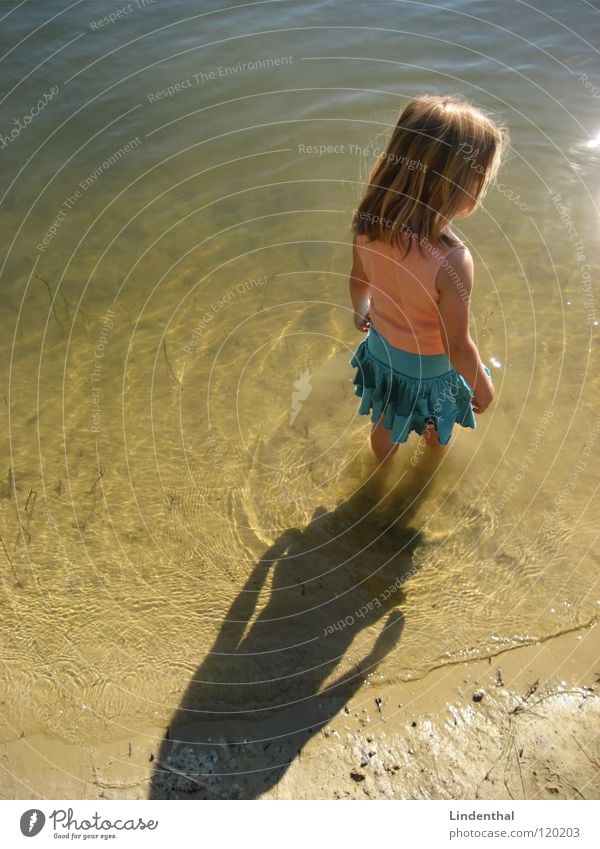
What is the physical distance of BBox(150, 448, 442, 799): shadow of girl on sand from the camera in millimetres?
2760

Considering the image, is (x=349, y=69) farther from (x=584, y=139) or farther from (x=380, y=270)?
(x=380, y=270)

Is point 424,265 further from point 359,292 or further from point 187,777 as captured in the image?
point 187,777

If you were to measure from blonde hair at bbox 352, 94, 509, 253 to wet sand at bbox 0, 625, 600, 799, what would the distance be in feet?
5.90

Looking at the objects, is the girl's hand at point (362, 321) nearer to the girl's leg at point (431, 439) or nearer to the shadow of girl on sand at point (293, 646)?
the girl's leg at point (431, 439)

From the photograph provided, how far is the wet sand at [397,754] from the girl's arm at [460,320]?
4.01 feet

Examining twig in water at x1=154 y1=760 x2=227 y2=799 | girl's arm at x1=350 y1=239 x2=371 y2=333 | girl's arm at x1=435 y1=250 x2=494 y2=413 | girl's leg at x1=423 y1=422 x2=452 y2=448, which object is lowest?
twig in water at x1=154 y1=760 x2=227 y2=799

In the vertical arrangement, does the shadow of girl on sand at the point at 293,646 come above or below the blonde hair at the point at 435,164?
below

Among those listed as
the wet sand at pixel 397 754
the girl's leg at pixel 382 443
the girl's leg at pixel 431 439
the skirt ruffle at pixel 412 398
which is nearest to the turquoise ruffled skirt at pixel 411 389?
the skirt ruffle at pixel 412 398

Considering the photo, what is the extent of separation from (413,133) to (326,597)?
6.54 ft

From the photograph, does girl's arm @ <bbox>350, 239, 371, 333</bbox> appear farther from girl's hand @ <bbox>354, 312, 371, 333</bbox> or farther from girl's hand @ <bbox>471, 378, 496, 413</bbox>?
girl's hand @ <bbox>471, 378, 496, 413</bbox>

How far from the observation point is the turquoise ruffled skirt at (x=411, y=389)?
313cm

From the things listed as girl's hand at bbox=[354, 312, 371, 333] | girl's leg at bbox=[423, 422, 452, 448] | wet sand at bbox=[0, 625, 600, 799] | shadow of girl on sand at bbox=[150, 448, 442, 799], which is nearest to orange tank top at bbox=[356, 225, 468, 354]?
girl's hand at bbox=[354, 312, 371, 333]

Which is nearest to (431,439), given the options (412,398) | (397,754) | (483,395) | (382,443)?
(382,443)

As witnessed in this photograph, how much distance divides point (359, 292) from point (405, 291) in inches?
19.2
